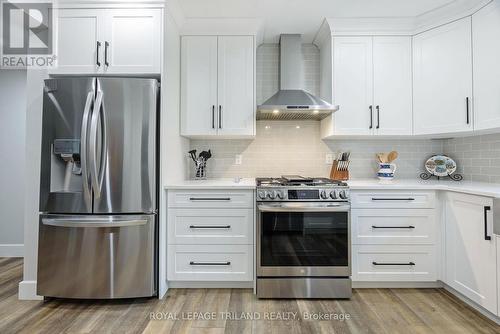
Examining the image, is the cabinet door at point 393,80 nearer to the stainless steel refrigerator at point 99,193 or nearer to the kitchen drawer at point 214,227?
the kitchen drawer at point 214,227

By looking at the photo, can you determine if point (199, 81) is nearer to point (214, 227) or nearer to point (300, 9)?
Answer: point (300, 9)

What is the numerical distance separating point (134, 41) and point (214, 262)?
1.98 m

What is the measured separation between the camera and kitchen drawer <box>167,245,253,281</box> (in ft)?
7.68

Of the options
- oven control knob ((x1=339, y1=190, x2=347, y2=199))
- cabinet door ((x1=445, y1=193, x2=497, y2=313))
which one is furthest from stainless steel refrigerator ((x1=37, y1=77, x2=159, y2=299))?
cabinet door ((x1=445, y1=193, x2=497, y2=313))

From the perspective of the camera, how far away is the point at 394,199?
2.36m

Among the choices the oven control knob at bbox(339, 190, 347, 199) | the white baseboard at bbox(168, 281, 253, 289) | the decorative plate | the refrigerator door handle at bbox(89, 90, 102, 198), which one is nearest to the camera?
the refrigerator door handle at bbox(89, 90, 102, 198)

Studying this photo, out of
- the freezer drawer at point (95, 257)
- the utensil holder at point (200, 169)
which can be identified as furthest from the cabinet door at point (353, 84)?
the freezer drawer at point (95, 257)

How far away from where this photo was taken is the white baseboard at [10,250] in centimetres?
325

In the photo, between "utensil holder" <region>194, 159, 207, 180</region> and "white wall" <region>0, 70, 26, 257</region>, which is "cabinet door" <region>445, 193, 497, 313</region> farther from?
"white wall" <region>0, 70, 26, 257</region>

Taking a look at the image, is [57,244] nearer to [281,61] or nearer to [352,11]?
[281,61]

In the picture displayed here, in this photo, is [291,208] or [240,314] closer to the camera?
[240,314]

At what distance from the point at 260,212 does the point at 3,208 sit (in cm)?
325

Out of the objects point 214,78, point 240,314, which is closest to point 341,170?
point 214,78

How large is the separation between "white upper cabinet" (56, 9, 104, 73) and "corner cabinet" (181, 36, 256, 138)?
786mm
